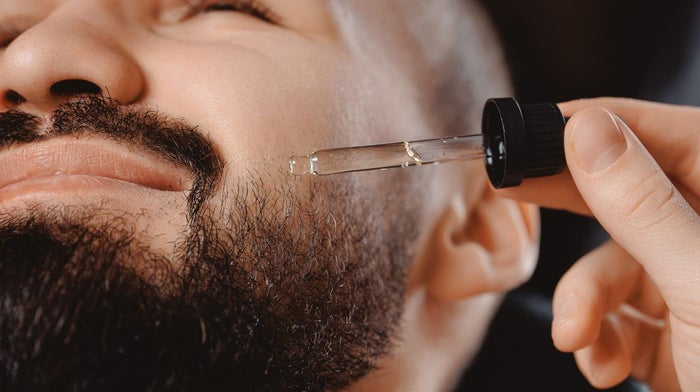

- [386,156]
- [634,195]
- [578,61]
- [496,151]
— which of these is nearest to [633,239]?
[634,195]

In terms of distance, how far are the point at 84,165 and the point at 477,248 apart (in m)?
Answer: 0.63

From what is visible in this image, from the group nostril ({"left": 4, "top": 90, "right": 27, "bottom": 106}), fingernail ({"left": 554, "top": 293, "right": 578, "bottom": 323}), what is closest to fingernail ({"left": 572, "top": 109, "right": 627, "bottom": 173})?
fingernail ({"left": 554, "top": 293, "right": 578, "bottom": 323})

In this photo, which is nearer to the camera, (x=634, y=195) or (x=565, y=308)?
(x=634, y=195)

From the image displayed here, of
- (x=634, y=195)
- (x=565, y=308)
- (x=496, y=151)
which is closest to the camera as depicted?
(x=634, y=195)

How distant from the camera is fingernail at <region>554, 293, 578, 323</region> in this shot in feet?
2.60

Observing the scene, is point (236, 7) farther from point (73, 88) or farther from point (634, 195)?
point (634, 195)

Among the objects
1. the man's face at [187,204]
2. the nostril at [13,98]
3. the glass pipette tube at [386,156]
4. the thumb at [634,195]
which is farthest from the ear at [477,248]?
the nostril at [13,98]

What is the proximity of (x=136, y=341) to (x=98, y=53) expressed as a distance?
339 mm

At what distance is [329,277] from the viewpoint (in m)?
0.72

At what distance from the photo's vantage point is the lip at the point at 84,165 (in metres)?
0.63

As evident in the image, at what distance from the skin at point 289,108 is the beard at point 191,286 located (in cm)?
2

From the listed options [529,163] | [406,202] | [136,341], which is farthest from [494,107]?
[136,341]

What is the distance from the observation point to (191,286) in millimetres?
588

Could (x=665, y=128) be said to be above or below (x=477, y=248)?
above
